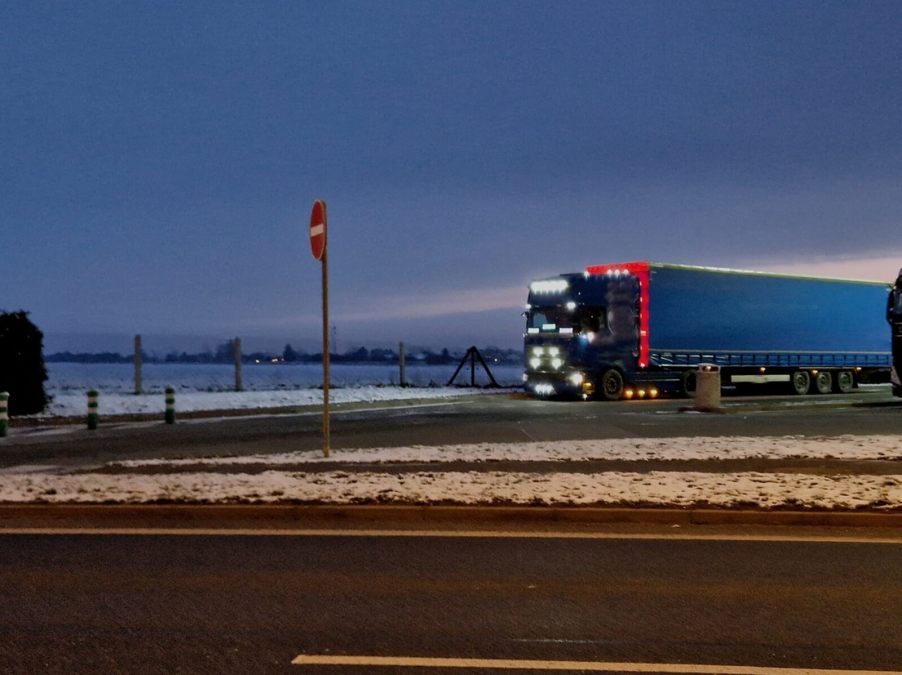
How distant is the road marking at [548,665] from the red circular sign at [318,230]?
874cm

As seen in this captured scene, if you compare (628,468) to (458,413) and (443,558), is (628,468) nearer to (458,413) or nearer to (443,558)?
(443,558)

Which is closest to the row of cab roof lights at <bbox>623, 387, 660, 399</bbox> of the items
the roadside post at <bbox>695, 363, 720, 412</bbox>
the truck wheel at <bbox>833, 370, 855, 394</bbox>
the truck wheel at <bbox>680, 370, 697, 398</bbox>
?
the truck wheel at <bbox>680, 370, 697, 398</bbox>

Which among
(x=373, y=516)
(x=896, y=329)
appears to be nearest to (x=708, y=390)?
(x=896, y=329)

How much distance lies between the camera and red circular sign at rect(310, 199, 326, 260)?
44.7 feet

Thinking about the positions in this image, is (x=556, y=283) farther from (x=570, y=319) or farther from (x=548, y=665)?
(x=548, y=665)

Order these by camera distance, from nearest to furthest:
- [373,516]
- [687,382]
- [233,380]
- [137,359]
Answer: [373,516] < [137,359] < [687,382] < [233,380]

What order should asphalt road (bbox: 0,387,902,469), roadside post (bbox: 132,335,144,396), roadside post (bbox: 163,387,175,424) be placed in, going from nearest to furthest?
asphalt road (bbox: 0,387,902,469), roadside post (bbox: 163,387,175,424), roadside post (bbox: 132,335,144,396)

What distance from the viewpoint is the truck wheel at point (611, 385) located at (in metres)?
29.0

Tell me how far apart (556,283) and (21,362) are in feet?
Answer: 49.0

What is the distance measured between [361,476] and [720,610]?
250 inches

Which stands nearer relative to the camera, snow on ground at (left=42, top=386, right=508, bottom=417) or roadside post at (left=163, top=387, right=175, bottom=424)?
roadside post at (left=163, top=387, right=175, bottom=424)

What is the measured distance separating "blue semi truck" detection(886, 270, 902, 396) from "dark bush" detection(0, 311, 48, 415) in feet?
74.0

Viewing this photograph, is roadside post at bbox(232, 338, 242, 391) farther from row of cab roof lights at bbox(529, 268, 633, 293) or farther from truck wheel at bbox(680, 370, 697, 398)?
truck wheel at bbox(680, 370, 697, 398)

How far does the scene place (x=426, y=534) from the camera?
930 cm
